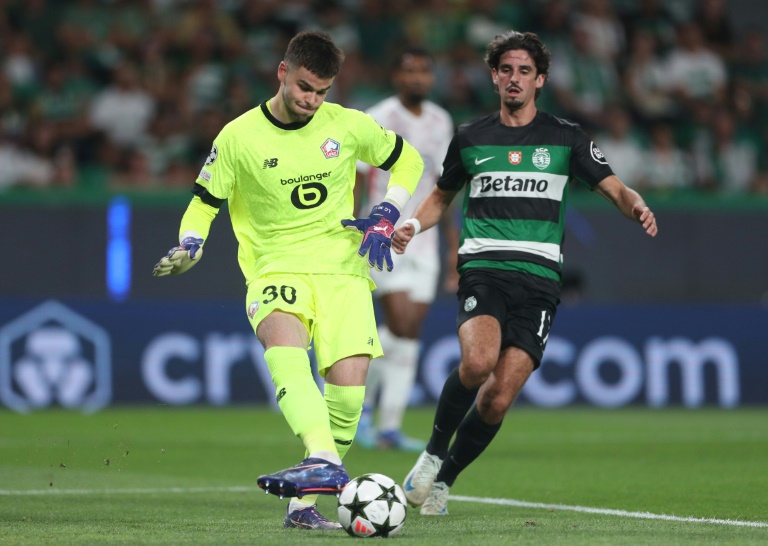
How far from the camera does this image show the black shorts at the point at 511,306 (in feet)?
22.0

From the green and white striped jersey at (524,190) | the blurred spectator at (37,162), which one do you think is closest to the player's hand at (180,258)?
the green and white striped jersey at (524,190)

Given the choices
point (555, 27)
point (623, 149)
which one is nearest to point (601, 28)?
point (555, 27)

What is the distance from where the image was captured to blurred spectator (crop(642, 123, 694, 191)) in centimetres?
1605

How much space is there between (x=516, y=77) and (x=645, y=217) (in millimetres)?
1011

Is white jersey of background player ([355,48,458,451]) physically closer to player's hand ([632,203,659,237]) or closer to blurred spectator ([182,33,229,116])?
player's hand ([632,203,659,237])

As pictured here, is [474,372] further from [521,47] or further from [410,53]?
[410,53]

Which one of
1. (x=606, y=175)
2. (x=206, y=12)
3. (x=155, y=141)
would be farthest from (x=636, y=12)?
(x=606, y=175)

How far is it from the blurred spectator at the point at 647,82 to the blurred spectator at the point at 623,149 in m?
0.58

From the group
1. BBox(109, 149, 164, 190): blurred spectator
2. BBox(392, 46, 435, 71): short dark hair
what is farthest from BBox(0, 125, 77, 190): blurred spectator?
BBox(392, 46, 435, 71): short dark hair

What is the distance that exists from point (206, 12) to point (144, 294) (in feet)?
13.2

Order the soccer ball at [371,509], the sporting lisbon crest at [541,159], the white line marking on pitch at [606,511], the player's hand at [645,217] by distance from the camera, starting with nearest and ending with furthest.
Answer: the soccer ball at [371,509] → the white line marking on pitch at [606,511] → the player's hand at [645,217] → the sporting lisbon crest at [541,159]

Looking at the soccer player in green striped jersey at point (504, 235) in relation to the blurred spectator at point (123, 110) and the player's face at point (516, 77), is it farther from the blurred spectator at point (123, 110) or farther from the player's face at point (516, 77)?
the blurred spectator at point (123, 110)

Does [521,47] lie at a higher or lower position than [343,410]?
higher

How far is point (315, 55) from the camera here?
6.03 meters
